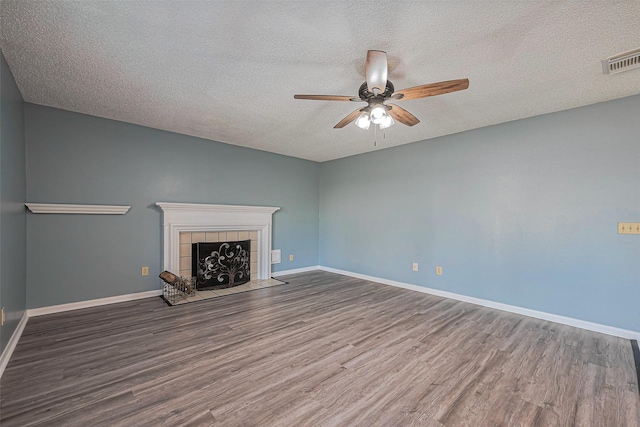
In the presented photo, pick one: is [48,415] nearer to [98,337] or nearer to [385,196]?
[98,337]

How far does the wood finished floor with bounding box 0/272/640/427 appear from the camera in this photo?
1.59m

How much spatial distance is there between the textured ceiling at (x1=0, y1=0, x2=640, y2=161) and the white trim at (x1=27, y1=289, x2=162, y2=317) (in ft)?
7.46

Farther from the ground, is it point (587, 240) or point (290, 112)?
point (290, 112)

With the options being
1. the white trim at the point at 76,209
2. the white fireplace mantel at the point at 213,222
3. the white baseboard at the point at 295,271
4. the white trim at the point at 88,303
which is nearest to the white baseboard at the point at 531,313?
the white baseboard at the point at 295,271

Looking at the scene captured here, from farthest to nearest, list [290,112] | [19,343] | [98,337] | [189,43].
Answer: [290,112], [98,337], [19,343], [189,43]

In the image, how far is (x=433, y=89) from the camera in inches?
78.4

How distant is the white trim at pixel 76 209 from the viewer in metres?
2.95

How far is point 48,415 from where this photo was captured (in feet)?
5.06

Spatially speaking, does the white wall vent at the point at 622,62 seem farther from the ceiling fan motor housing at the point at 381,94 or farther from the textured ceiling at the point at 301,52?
the ceiling fan motor housing at the point at 381,94

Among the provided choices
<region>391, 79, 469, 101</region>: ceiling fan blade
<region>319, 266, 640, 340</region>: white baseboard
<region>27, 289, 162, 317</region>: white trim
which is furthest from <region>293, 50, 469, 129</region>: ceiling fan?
<region>27, 289, 162, 317</region>: white trim

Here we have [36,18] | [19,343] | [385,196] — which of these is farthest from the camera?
[385,196]

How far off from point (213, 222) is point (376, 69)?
338 cm

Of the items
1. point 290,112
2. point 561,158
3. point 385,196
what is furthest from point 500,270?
point 290,112

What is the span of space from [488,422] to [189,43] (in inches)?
121
